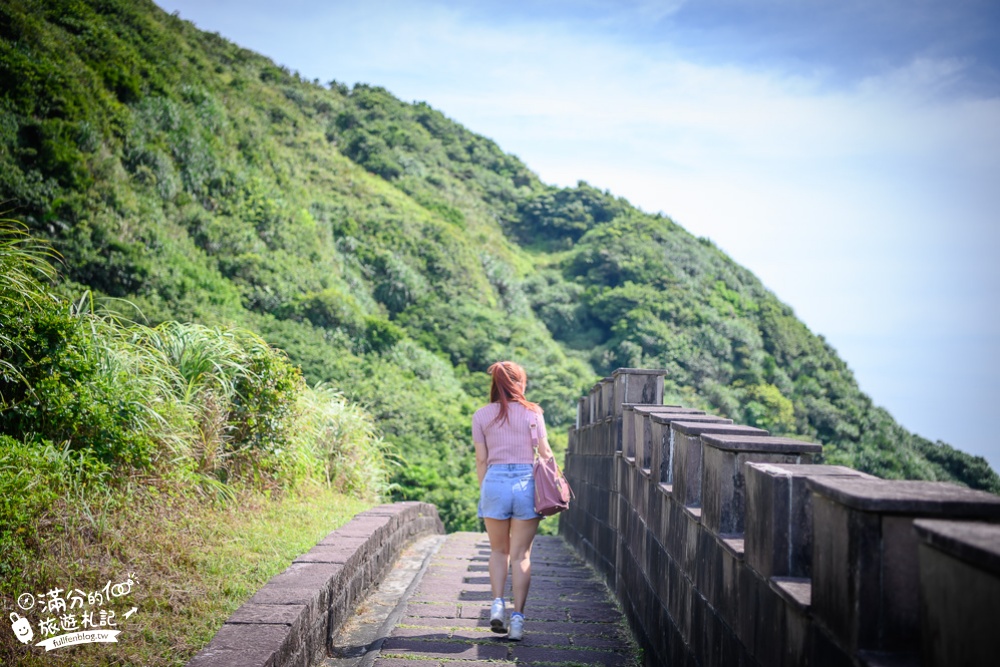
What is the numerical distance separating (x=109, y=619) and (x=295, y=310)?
614 inches

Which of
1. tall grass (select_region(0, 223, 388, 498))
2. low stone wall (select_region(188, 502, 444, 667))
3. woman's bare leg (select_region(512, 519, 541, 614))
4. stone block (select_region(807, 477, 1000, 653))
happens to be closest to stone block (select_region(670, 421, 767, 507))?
woman's bare leg (select_region(512, 519, 541, 614))

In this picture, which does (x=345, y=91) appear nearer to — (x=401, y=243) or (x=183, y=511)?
(x=401, y=243)

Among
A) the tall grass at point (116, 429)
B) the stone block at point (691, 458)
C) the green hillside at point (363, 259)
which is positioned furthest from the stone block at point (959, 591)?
the green hillside at point (363, 259)

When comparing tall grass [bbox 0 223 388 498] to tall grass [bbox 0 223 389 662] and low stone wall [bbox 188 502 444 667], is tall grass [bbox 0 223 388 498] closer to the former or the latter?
tall grass [bbox 0 223 389 662]

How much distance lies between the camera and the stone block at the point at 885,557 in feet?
6.24

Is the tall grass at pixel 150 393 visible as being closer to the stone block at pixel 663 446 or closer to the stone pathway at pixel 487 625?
the stone pathway at pixel 487 625

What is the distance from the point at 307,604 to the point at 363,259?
68.6ft

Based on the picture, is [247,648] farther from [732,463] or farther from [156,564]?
[732,463]

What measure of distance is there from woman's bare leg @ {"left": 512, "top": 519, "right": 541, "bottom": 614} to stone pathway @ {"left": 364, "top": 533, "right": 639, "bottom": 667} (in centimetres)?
28

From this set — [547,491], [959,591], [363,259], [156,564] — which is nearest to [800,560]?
[959,591]

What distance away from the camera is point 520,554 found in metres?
5.22

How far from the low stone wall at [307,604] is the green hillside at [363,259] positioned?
92.9 inches

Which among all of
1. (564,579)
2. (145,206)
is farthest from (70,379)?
(145,206)

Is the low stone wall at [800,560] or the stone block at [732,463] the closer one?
the low stone wall at [800,560]
